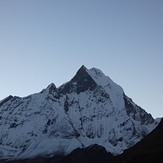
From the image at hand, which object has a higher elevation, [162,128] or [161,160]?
[162,128]

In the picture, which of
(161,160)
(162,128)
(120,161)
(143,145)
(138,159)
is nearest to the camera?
(161,160)

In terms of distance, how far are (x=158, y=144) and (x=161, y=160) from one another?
1377 inches

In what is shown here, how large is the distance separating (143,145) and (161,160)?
1794 inches

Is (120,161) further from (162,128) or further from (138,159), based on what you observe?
(162,128)

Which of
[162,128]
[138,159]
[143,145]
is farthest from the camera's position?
[162,128]

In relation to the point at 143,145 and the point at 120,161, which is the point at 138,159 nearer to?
the point at 120,161

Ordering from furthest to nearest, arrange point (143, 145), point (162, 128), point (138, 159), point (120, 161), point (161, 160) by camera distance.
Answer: point (162, 128)
point (143, 145)
point (120, 161)
point (138, 159)
point (161, 160)

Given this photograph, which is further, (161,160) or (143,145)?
(143,145)

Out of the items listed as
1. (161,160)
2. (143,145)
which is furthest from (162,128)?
(161,160)

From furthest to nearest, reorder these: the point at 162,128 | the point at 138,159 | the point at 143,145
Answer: the point at 162,128, the point at 143,145, the point at 138,159

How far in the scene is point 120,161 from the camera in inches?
6368

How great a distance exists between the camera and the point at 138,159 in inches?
5955

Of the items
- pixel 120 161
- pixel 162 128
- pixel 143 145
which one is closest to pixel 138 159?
pixel 120 161

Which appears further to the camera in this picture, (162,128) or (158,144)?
(162,128)
